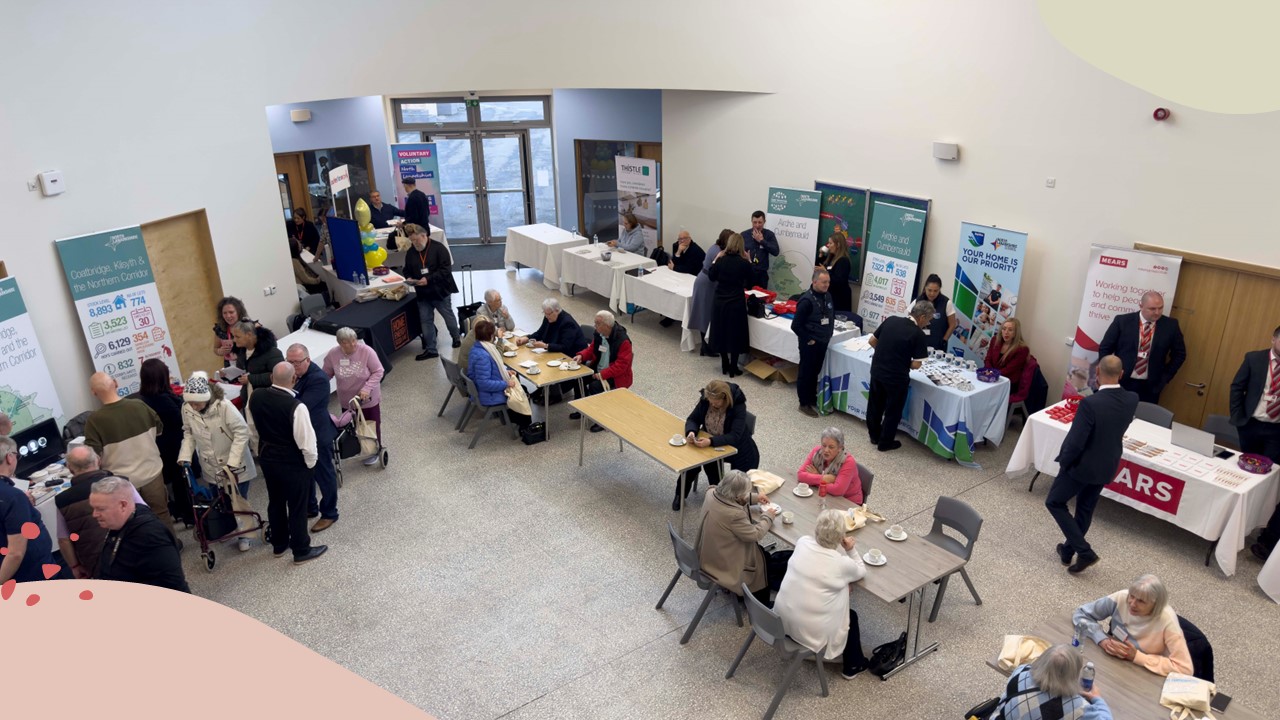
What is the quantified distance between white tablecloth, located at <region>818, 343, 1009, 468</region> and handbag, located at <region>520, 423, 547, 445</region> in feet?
10.4

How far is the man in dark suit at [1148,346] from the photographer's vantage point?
22.2 feet

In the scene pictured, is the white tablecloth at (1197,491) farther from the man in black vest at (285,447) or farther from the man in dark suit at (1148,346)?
the man in black vest at (285,447)

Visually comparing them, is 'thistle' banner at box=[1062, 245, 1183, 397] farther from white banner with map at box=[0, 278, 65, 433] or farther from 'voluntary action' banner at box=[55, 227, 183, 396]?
white banner with map at box=[0, 278, 65, 433]

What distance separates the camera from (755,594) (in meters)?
5.05

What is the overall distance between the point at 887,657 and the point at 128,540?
4.35m

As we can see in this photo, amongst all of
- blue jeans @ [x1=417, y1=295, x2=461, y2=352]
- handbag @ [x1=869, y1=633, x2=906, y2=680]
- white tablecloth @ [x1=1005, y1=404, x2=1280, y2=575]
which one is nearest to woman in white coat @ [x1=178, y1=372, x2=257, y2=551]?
blue jeans @ [x1=417, y1=295, x2=461, y2=352]

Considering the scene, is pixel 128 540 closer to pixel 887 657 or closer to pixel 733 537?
pixel 733 537

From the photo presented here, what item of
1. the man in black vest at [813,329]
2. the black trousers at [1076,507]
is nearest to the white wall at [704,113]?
the man in black vest at [813,329]

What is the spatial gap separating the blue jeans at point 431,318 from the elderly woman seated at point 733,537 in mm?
5964

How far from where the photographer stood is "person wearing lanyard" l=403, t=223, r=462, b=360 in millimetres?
9719

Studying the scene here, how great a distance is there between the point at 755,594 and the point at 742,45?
773 cm

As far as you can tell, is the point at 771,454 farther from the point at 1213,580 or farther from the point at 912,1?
the point at 912,1

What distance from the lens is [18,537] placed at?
445cm

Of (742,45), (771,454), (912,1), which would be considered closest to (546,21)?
(742,45)
